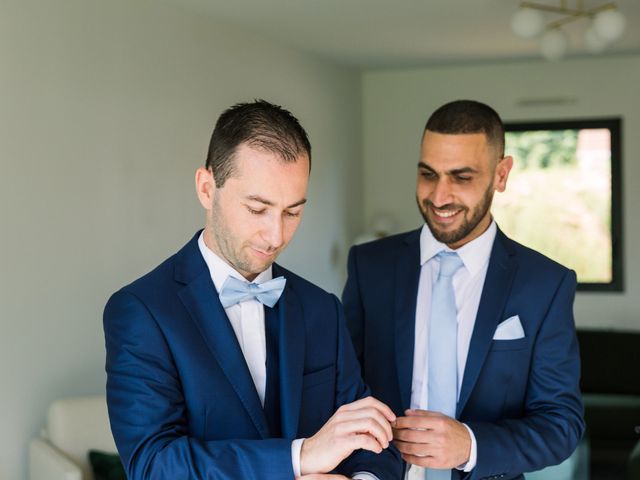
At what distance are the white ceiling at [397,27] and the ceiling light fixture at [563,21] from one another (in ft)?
0.46

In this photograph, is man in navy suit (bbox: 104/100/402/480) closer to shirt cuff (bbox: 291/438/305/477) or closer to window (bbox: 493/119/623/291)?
shirt cuff (bbox: 291/438/305/477)

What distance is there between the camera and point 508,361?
7.54 feet

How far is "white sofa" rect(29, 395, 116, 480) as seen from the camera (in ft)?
14.0

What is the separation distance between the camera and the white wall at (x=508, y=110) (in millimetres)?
8477

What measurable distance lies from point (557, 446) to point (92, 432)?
274cm

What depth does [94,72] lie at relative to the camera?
16.1ft

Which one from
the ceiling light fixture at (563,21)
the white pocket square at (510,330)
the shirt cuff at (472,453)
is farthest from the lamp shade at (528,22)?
the shirt cuff at (472,453)

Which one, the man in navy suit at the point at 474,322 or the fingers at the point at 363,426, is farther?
the man in navy suit at the point at 474,322

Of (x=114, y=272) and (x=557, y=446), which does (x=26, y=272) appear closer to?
(x=114, y=272)

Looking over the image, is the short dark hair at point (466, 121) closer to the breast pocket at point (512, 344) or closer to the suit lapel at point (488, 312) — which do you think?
the suit lapel at point (488, 312)

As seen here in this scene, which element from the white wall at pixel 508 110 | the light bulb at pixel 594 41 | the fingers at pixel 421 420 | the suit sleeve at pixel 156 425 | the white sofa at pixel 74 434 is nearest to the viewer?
the suit sleeve at pixel 156 425

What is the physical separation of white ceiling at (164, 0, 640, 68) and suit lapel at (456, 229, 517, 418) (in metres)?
3.75

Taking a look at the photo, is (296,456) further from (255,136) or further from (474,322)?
(474,322)

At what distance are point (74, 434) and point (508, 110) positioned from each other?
5781 millimetres
